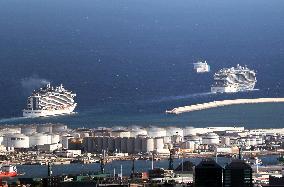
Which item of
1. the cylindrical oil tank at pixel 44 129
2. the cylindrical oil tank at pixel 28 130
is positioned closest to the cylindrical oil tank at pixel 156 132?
the cylindrical oil tank at pixel 44 129

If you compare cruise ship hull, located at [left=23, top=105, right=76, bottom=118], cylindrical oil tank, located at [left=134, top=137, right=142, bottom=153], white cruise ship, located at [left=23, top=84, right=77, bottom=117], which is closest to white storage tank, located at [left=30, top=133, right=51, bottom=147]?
cylindrical oil tank, located at [left=134, top=137, right=142, bottom=153]

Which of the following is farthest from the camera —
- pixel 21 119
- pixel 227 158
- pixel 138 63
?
pixel 138 63

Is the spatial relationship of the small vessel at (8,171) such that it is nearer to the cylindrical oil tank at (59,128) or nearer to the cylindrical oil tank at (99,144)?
the cylindrical oil tank at (99,144)

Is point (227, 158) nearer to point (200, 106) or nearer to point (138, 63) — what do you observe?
point (200, 106)

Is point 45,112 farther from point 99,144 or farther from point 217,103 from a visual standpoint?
point 99,144

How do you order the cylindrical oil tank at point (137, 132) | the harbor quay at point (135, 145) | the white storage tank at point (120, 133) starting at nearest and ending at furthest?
the harbor quay at point (135, 145) → the white storage tank at point (120, 133) → the cylindrical oil tank at point (137, 132)

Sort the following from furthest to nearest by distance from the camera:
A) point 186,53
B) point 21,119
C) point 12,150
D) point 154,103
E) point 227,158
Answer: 1. point 186,53
2. point 154,103
3. point 21,119
4. point 12,150
5. point 227,158

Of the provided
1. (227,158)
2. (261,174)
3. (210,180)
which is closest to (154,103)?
(227,158)
